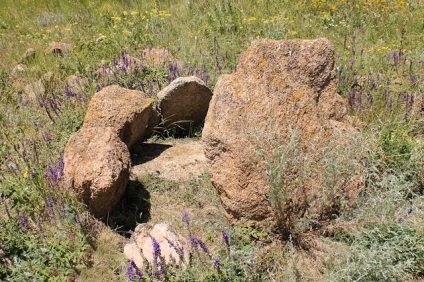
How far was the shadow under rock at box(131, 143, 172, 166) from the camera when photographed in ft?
14.7

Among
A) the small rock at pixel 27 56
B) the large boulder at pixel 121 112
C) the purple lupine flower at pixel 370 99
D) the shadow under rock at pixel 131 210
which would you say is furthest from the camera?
the small rock at pixel 27 56

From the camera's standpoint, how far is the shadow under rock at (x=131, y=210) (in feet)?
12.2

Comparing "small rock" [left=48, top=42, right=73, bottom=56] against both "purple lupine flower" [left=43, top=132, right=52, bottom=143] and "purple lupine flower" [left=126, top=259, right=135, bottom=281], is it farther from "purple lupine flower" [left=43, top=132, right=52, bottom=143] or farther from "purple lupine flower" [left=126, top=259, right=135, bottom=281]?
"purple lupine flower" [left=126, top=259, right=135, bottom=281]

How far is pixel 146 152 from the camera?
463 cm

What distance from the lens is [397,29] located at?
705cm

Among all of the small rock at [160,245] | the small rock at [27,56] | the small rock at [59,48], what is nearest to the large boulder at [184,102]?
the small rock at [160,245]

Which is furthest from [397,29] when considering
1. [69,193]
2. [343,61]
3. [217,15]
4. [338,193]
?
[69,193]

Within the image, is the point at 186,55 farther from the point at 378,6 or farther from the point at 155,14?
the point at 378,6

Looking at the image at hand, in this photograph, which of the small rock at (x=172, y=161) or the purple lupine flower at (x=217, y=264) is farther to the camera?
the small rock at (x=172, y=161)

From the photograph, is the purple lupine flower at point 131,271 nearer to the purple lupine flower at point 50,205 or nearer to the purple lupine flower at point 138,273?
the purple lupine flower at point 138,273

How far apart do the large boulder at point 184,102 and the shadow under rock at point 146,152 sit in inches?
11.9

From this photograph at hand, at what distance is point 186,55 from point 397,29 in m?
3.62

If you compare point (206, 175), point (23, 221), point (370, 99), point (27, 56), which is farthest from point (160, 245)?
point (27, 56)

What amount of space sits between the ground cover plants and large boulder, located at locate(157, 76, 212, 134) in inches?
22.4
